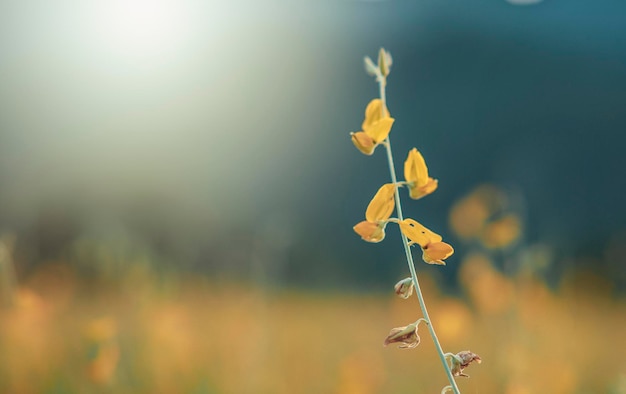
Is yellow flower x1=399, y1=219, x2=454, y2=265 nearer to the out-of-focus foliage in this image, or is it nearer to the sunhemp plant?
the sunhemp plant

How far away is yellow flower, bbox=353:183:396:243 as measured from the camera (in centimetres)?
77

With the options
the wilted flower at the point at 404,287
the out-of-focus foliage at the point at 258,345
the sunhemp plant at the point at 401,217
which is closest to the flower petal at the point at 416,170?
the sunhemp plant at the point at 401,217

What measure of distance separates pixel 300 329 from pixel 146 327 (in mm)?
1502

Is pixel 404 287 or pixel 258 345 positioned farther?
pixel 258 345

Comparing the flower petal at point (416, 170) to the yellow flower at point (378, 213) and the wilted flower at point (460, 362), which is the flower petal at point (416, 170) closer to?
the yellow flower at point (378, 213)

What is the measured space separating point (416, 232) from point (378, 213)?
1.9 inches

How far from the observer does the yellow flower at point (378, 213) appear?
30.4 inches

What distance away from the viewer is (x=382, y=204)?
793mm

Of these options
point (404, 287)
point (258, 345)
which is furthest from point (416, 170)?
point (258, 345)

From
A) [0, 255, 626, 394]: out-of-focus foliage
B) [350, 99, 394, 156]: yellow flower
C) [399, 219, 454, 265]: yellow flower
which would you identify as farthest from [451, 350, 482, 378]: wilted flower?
[0, 255, 626, 394]: out-of-focus foliage

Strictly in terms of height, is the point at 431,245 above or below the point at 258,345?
below

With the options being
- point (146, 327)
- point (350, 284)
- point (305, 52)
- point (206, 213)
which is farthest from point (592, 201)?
point (146, 327)

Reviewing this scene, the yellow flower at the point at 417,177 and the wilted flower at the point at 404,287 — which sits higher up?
the yellow flower at the point at 417,177

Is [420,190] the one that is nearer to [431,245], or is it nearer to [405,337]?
[431,245]
